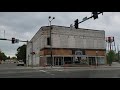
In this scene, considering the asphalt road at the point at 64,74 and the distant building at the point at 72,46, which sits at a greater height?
the distant building at the point at 72,46

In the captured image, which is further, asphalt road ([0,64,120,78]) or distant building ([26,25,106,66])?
distant building ([26,25,106,66])

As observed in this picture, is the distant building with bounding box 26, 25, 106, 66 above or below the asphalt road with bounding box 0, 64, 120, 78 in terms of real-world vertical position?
above

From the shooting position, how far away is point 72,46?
6700cm

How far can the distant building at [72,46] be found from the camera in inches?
2534

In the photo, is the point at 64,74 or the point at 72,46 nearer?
the point at 64,74

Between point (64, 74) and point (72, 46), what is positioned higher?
point (72, 46)

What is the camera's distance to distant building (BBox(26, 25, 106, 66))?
64375 mm

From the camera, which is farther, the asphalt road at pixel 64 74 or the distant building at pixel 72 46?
the distant building at pixel 72 46
